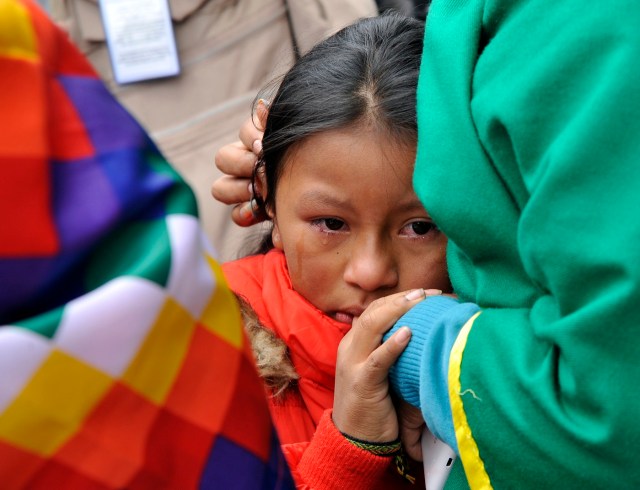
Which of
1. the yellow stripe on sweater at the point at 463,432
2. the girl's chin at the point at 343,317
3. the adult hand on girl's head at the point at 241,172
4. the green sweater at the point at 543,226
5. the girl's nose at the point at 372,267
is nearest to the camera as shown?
the green sweater at the point at 543,226

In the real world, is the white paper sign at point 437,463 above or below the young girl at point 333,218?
below

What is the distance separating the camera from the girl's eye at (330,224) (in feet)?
4.91

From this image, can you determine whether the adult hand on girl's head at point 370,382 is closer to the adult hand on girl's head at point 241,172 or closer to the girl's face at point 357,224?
the girl's face at point 357,224

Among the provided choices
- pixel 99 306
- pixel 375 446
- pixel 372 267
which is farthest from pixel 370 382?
pixel 99 306

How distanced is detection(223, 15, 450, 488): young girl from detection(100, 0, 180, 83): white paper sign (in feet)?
3.83

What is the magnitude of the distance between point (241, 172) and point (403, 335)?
30.6 inches

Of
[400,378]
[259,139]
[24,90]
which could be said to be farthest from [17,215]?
[259,139]

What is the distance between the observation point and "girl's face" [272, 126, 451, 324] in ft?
4.70

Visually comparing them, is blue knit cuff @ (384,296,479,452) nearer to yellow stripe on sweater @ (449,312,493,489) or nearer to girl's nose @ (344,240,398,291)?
yellow stripe on sweater @ (449,312,493,489)

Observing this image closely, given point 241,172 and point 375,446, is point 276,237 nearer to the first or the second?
point 241,172

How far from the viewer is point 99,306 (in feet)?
2.29

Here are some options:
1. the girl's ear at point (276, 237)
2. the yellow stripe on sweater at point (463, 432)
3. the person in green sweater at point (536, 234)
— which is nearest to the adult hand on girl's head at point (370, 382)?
the person in green sweater at point (536, 234)

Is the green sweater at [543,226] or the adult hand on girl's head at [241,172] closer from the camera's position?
the green sweater at [543,226]

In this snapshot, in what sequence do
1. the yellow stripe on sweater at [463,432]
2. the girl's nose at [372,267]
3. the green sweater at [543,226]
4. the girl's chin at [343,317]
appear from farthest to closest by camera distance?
1. the girl's chin at [343,317]
2. the girl's nose at [372,267]
3. the yellow stripe on sweater at [463,432]
4. the green sweater at [543,226]
